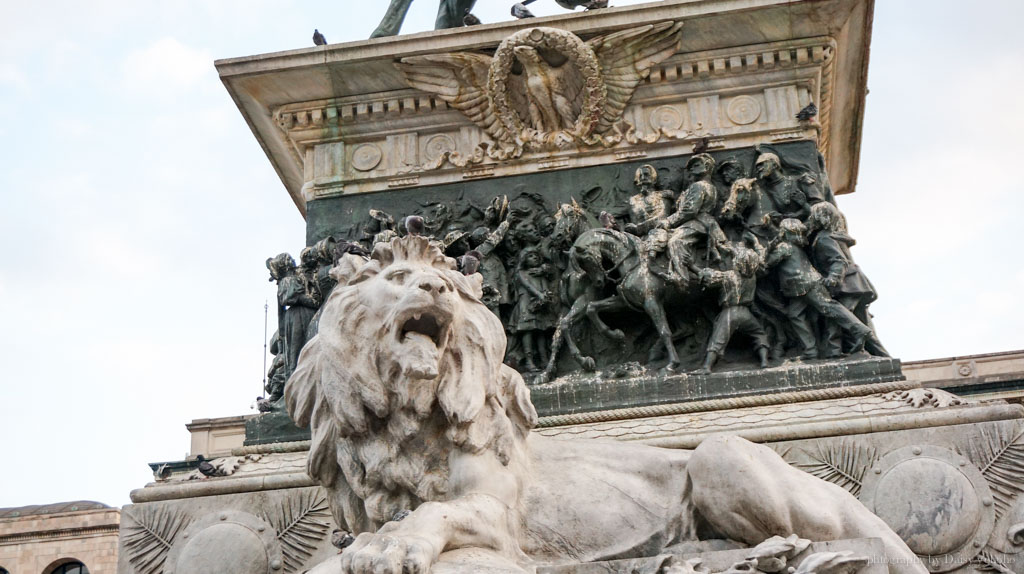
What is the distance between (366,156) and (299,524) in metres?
3.41

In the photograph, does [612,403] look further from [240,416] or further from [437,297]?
[240,416]

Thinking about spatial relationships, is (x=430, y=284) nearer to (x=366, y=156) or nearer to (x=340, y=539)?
(x=340, y=539)

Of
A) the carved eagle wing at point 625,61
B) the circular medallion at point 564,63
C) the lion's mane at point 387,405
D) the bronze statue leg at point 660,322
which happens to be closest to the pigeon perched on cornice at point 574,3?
the carved eagle wing at point 625,61

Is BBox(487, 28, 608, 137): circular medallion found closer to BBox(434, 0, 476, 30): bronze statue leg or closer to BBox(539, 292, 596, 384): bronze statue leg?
BBox(539, 292, 596, 384): bronze statue leg

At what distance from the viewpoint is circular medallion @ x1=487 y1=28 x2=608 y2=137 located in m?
10.6

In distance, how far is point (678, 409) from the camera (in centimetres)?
914

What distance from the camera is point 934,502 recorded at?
7914mm

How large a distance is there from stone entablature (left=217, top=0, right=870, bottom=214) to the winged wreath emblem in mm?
67

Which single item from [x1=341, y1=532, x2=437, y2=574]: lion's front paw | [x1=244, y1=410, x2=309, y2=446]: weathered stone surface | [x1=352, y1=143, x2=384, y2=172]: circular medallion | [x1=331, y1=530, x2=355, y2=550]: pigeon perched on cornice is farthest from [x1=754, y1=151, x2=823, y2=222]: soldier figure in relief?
[x1=341, y1=532, x2=437, y2=574]: lion's front paw

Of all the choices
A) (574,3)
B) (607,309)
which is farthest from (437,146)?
(574,3)

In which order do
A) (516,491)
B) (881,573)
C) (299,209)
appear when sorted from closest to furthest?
1. (881,573)
2. (516,491)
3. (299,209)

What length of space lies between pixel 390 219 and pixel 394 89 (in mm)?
1227

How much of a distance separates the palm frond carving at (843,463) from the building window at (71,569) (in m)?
23.4

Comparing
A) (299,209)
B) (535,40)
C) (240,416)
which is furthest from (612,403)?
(240,416)
